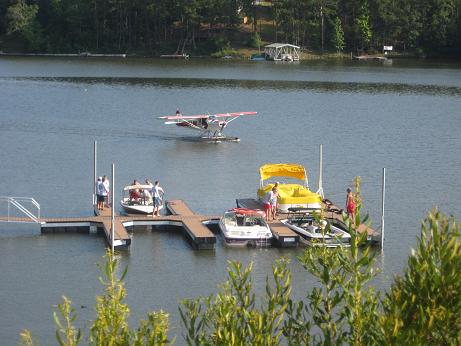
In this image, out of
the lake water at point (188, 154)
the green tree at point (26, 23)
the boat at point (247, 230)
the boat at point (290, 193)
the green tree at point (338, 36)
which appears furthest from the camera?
the green tree at point (26, 23)

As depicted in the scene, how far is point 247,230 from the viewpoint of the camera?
29656 millimetres

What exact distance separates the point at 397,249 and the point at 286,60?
9236 centimetres

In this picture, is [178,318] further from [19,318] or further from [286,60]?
[286,60]

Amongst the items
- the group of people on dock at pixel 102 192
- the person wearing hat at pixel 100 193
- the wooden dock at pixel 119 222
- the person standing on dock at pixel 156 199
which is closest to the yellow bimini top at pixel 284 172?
the wooden dock at pixel 119 222

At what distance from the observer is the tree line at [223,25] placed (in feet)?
407

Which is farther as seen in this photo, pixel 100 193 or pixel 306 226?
pixel 100 193

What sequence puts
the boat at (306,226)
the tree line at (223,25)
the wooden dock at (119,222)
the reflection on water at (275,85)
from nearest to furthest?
1. the boat at (306,226)
2. the wooden dock at (119,222)
3. the reflection on water at (275,85)
4. the tree line at (223,25)

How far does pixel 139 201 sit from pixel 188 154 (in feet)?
49.9

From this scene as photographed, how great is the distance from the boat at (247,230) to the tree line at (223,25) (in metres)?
95.0

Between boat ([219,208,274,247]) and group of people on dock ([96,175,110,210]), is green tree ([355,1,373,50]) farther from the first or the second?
boat ([219,208,274,247])

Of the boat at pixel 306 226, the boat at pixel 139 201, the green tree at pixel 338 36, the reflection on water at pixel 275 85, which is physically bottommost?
the boat at pixel 306 226

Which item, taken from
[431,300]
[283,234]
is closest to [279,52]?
[283,234]

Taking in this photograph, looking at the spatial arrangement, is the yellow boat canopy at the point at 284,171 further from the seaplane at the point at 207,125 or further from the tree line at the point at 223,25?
the tree line at the point at 223,25

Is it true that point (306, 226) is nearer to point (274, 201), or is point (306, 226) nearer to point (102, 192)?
point (274, 201)
